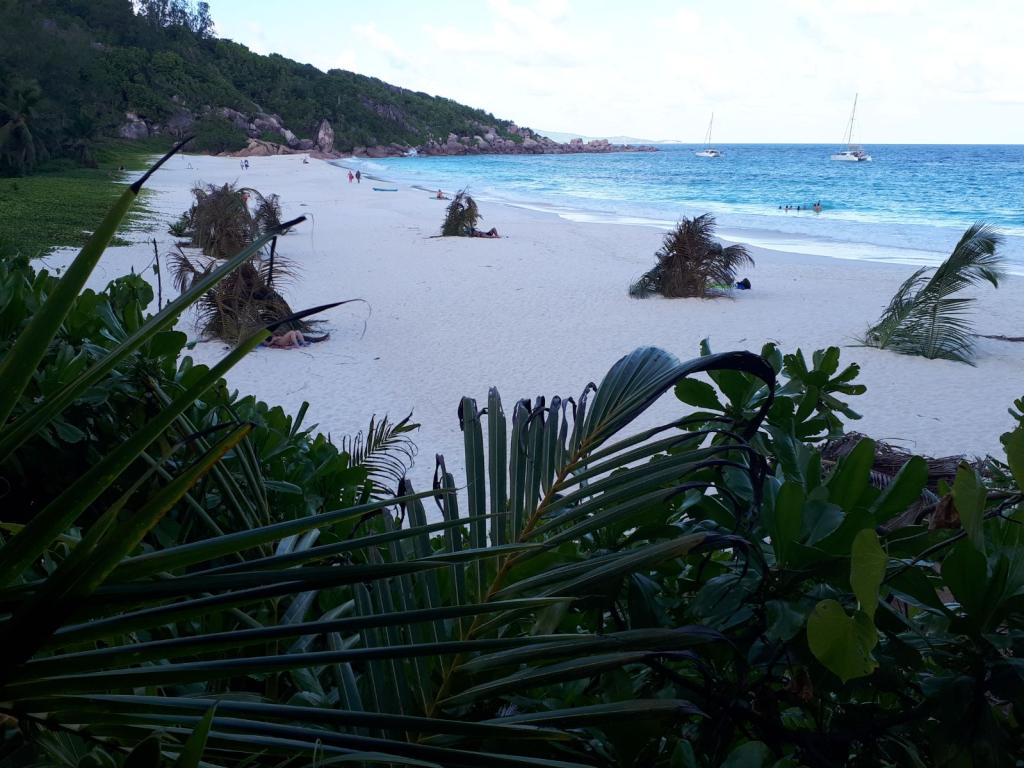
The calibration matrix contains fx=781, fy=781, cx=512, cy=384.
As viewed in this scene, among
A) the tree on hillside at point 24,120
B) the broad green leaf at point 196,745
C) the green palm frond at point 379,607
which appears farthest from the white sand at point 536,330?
the tree on hillside at point 24,120

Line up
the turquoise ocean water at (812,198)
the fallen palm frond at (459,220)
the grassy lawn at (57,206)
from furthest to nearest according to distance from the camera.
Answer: the turquoise ocean water at (812,198) → the fallen palm frond at (459,220) → the grassy lawn at (57,206)

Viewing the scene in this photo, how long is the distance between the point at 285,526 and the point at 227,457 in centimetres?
98

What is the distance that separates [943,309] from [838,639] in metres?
9.78

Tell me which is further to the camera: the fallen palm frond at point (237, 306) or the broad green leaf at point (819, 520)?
the fallen palm frond at point (237, 306)

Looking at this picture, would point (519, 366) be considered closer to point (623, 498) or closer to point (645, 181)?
point (623, 498)

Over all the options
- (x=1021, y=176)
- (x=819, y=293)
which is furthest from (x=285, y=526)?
(x=1021, y=176)

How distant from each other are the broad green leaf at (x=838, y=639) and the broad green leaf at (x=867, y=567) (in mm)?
55

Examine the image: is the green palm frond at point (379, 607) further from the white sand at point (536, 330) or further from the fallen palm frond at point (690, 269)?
the fallen palm frond at point (690, 269)

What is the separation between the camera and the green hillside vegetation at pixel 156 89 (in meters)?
30.9

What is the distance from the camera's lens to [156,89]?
54938mm

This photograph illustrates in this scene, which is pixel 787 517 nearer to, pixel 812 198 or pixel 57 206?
pixel 57 206

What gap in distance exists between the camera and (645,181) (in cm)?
5494

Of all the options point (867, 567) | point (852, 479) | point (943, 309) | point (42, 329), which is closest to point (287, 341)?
point (943, 309)

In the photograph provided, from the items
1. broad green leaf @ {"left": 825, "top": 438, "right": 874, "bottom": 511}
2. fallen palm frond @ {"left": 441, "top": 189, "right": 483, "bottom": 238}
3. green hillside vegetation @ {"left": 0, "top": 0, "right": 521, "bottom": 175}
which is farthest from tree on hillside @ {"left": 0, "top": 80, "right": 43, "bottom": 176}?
broad green leaf @ {"left": 825, "top": 438, "right": 874, "bottom": 511}
